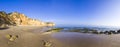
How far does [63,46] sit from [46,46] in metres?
1.80

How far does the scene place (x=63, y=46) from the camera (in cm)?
1455

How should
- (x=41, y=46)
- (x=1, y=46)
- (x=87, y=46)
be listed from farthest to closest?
(x=87, y=46)
(x=41, y=46)
(x=1, y=46)

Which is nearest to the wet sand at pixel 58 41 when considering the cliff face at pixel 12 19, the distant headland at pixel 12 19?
the distant headland at pixel 12 19

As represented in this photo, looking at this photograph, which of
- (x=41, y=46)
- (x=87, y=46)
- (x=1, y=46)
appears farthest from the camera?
(x=87, y=46)

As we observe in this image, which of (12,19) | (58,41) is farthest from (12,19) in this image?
(58,41)

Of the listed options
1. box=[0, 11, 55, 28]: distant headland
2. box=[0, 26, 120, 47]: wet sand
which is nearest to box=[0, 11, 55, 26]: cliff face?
box=[0, 11, 55, 28]: distant headland

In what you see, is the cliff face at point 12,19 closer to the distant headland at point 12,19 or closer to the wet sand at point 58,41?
the distant headland at point 12,19

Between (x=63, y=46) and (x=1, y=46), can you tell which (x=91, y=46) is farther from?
(x=1, y=46)

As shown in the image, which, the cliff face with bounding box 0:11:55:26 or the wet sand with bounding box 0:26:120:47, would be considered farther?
the cliff face with bounding box 0:11:55:26

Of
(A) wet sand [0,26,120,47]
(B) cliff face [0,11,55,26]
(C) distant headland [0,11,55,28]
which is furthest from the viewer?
(B) cliff face [0,11,55,26]

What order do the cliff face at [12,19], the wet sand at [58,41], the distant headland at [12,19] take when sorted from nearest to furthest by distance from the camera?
the wet sand at [58,41] < the distant headland at [12,19] < the cliff face at [12,19]

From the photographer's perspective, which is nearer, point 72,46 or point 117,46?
point 72,46

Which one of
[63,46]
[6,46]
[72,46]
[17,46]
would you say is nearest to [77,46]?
[72,46]

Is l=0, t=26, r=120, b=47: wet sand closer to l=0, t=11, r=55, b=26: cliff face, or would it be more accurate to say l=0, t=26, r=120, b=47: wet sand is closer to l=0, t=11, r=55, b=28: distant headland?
l=0, t=11, r=55, b=28: distant headland
